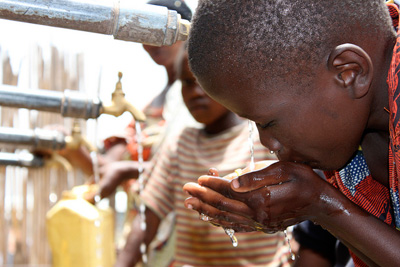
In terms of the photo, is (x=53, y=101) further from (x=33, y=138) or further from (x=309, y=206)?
(x=309, y=206)

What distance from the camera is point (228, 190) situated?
3.46 feet

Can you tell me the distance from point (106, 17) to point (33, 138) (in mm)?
925

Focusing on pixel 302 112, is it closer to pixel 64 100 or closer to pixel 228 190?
pixel 228 190

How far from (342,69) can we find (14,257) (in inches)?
106

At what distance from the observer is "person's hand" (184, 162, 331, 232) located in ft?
3.27

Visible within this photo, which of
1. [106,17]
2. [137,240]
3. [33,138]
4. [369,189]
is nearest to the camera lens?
[106,17]

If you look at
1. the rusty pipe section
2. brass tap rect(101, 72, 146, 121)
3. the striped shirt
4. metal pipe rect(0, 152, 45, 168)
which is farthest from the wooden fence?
the rusty pipe section

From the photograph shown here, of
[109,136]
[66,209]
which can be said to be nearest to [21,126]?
[109,136]

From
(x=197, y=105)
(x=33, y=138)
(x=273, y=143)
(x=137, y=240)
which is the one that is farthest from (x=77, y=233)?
(x=273, y=143)

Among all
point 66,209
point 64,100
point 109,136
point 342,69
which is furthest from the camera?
point 109,136

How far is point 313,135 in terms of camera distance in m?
1.03

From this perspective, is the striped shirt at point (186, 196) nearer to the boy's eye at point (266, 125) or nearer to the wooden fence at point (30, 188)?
the boy's eye at point (266, 125)

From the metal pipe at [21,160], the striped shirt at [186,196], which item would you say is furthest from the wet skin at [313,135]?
the metal pipe at [21,160]

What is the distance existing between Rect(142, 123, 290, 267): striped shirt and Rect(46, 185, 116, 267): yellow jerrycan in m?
0.22
